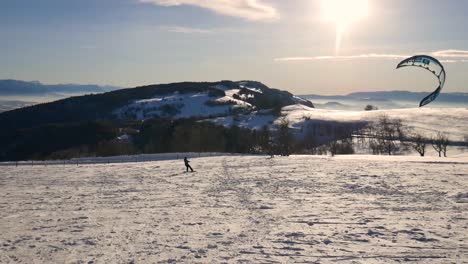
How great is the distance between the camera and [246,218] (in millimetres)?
16516

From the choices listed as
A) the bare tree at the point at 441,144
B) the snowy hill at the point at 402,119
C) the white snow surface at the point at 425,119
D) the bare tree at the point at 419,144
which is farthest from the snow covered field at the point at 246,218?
the white snow surface at the point at 425,119

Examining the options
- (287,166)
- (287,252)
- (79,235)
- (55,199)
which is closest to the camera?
(287,252)

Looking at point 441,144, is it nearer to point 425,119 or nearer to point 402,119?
point 402,119

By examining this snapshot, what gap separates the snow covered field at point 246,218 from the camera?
39.9 ft

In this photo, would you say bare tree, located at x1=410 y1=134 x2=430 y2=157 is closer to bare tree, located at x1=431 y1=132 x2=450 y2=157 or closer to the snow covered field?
bare tree, located at x1=431 y1=132 x2=450 y2=157

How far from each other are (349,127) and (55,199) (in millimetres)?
150285

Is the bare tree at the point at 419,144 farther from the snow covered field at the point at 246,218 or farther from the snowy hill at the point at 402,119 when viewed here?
the snow covered field at the point at 246,218

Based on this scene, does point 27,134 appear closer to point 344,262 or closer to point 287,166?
point 287,166

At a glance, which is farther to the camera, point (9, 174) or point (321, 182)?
point (9, 174)

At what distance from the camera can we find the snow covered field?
1217cm

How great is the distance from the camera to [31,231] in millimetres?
15336

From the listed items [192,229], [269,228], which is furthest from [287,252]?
[192,229]

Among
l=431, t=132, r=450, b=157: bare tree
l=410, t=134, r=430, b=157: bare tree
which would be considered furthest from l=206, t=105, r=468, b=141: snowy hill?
l=431, t=132, r=450, b=157: bare tree

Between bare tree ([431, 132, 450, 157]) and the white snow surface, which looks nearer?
bare tree ([431, 132, 450, 157])
